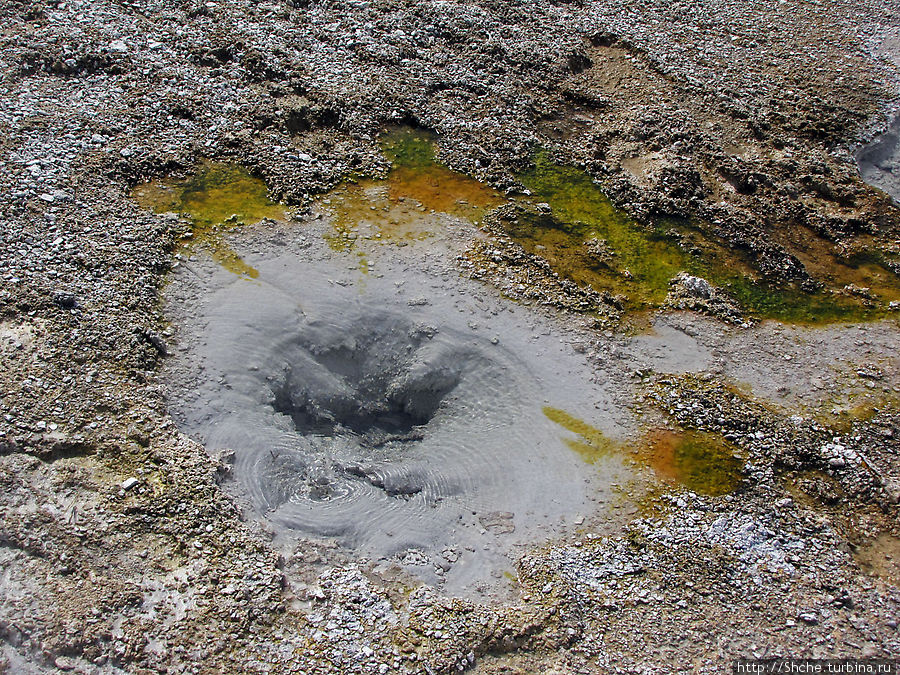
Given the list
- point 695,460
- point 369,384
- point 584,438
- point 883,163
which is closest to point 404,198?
point 369,384

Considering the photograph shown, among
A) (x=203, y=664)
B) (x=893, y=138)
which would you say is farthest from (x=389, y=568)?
(x=893, y=138)

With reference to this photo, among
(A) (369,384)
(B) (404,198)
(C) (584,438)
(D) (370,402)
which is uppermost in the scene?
(B) (404,198)

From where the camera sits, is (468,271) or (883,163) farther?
(883,163)

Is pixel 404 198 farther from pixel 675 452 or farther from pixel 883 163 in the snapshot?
pixel 883 163

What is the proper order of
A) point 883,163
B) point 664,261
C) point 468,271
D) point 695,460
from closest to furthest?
point 695,460 → point 468,271 → point 664,261 → point 883,163

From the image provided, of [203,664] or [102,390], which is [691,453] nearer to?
[203,664]

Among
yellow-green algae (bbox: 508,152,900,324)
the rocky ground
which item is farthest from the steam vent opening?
yellow-green algae (bbox: 508,152,900,324)

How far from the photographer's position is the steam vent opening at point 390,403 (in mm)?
8344

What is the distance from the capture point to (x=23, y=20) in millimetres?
14852

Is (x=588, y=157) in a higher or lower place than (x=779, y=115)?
lower

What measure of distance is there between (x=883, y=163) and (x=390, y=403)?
1371cm

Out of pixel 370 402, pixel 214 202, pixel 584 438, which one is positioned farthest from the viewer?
pixel 214 202

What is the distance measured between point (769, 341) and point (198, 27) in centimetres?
1448

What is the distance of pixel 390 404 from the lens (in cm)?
1020
